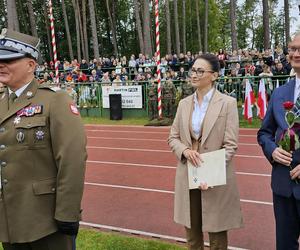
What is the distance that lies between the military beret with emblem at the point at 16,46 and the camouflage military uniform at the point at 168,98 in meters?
12.8

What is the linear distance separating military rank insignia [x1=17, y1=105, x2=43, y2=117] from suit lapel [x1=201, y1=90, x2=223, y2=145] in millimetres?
1435

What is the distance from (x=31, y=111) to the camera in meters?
2.46

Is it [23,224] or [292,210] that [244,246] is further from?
[23,224]

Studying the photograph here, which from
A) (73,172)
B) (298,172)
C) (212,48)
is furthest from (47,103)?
(212,48)

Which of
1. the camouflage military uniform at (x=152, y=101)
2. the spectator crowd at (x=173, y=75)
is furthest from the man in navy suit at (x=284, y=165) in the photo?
the camouflage military uniform at (x=152, y=101)

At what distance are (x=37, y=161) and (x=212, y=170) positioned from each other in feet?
4.67

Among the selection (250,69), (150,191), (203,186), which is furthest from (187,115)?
(250,69)

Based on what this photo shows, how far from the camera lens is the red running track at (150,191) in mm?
4898

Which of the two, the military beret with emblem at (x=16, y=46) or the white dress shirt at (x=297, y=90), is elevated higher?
the military beret with emblem at (x=16, y=46)

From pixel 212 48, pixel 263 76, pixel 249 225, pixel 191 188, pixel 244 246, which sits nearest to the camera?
pixel 191 188

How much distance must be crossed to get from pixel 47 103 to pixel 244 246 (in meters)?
2.88

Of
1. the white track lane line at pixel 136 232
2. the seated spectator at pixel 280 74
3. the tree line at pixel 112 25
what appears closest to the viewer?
the white track lane line at pixel 136 232

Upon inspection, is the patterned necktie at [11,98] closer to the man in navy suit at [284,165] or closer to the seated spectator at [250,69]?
the man in navy suit at [284,165]

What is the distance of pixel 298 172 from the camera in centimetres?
264
